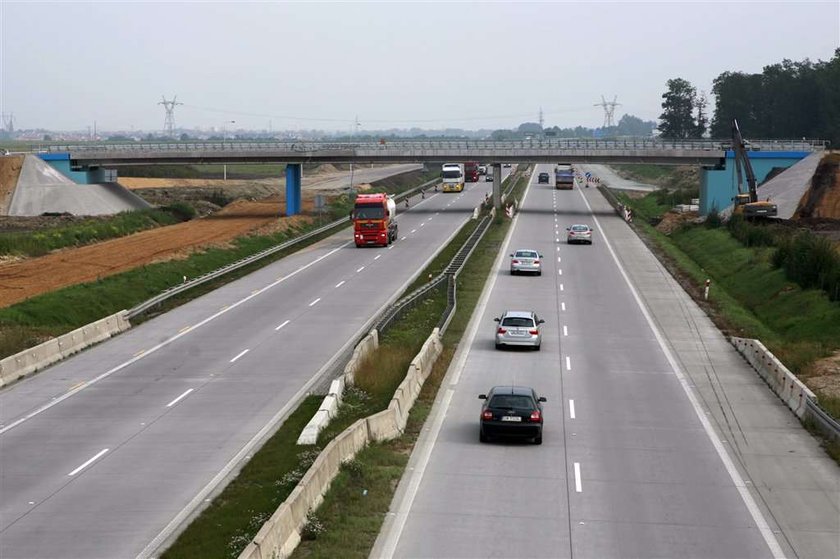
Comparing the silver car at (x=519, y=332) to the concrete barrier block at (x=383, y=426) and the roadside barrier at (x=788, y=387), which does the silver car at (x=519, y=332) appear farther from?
the concrete barrier block at (x=383, y=426)

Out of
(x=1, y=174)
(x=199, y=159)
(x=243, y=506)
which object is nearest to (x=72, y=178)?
(x=1, y=174)

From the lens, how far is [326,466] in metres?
23.0

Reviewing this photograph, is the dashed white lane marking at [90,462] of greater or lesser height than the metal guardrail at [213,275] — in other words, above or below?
below

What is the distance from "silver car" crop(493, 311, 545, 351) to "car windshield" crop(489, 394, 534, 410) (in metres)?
13.2

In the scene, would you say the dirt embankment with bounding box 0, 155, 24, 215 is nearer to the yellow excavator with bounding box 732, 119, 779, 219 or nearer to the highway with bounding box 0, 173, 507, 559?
the highway with bounding box 0, 173, 507, 559

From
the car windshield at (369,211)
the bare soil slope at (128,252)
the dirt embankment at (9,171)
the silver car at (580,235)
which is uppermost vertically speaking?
the dirt embankment at (9,171)

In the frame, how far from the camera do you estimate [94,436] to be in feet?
96.1

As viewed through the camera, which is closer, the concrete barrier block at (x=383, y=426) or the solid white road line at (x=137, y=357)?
the concrete barrier block at (x=383, y=426)

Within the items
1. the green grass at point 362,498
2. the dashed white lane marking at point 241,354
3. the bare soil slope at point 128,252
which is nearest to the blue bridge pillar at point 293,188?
the bare soil slope at point 128,252

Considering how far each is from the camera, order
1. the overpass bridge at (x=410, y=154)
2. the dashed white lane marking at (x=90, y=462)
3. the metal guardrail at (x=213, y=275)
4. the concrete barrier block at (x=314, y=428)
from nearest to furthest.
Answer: the dashed white lane marking at (x=90, y=462)
the concrete barrier block at (x=314, y=428)
the metal guardrail at (x=213, y=275)
the overpass bridge at (x=410, y=154)

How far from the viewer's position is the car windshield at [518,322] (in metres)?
41.4

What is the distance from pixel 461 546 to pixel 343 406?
11.9 m

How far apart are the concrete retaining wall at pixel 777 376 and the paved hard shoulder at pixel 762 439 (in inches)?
9.9

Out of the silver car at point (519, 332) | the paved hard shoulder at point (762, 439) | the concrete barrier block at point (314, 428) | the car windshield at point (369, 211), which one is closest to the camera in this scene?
the paved hard shoulder at point (762, 439)
